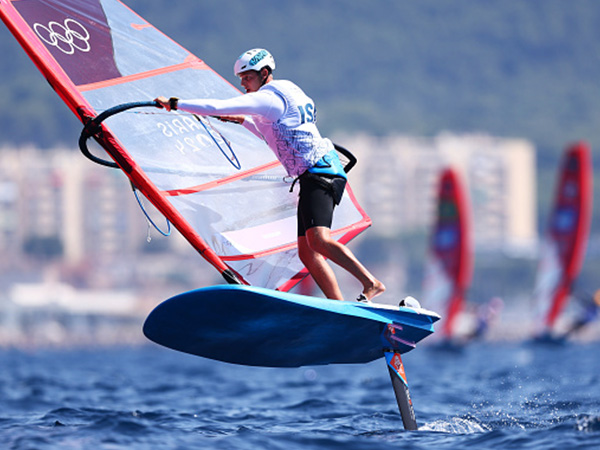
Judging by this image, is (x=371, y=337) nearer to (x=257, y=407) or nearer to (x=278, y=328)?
(x=278, y=328)

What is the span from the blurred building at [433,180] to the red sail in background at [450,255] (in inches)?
4213

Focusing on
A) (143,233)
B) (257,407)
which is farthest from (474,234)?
(257,407)

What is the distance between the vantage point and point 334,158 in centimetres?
686

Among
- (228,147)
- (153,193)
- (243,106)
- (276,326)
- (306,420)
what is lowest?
(306,420)

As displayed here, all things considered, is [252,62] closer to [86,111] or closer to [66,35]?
[86,111]

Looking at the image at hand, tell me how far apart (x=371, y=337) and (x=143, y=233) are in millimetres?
135211

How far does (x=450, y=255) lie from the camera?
3788 centimetres

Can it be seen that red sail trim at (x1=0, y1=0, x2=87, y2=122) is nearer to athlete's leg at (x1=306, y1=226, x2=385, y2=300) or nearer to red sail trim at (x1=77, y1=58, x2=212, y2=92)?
red sail trim at (x1=77, y1=58, x2=212, y2=92)

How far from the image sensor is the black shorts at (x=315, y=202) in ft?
22.0

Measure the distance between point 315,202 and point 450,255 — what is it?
31.6 m

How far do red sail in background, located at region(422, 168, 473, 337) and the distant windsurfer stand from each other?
3105 cm

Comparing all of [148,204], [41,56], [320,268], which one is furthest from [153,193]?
[148,204]

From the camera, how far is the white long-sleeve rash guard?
20.4 ft

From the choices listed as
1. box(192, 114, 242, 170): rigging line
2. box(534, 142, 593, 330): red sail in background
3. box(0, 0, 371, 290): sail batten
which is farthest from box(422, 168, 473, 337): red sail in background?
box(192, 114, 242, 170): rigging line
